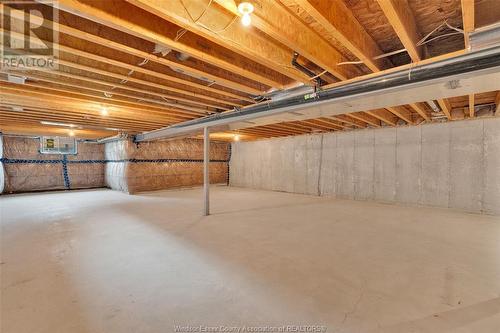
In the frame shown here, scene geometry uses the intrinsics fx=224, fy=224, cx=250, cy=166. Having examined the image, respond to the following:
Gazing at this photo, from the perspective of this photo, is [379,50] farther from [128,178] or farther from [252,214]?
[128,178]

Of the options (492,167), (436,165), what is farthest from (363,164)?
(492,167)

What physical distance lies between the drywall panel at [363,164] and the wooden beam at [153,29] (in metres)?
4.78

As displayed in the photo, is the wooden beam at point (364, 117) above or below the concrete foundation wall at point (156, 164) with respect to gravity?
above

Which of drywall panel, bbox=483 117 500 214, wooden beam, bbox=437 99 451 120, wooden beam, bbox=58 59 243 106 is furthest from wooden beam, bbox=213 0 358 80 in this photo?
drywall panel, bbox=483 117 500 214

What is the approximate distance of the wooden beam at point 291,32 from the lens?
1.56 metres

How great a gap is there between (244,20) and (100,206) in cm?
558

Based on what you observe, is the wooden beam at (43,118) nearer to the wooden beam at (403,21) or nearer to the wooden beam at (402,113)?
the wooden beam at (403,21)

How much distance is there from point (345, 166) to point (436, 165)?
2.09 m

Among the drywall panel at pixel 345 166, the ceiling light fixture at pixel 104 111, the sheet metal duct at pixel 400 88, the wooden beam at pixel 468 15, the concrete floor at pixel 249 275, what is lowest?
the concrete floor at pixel 249 275

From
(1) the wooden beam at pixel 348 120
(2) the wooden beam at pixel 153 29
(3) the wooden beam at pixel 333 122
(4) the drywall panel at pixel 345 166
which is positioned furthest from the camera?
(4) the drywall panel at pixel 345 166

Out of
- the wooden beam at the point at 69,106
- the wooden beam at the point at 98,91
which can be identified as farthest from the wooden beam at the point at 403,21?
the wooden beam at the point at 69,106

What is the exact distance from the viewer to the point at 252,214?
4480 millimetres

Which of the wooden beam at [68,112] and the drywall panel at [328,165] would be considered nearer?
the wooden beam at [68,112]

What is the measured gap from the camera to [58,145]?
8406 mm
